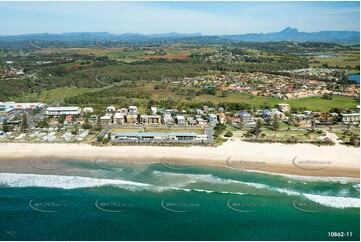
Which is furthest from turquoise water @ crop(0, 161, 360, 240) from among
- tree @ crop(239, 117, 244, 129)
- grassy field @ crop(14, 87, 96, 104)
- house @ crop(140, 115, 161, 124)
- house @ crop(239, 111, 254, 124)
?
grassy field @ crop(14, 87, 96, 104)

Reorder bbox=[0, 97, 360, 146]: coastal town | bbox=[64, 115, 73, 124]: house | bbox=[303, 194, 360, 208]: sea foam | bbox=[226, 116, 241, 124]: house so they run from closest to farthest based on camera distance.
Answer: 1. bbox=[303, 194, 360, 208]: sea foam
2. bbox=[0, 97, 360, 146]: coastal town
3. bbox=[226, 116, 241, 124]: house
4. bbox=[64, 115, 73, 124]: house

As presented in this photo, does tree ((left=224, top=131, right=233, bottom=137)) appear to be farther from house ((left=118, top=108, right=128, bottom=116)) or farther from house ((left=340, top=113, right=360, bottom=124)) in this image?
house ((left=340, top=113, right=360, bottom=124))

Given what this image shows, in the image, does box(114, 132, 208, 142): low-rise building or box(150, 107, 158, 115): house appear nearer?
box(114, 132, 208, 142): low-rise building

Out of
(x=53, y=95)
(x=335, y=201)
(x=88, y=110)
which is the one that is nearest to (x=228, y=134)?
(x=335, y=201)

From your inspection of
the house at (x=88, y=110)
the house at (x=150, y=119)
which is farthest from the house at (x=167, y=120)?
the house at (x=88, y=110)

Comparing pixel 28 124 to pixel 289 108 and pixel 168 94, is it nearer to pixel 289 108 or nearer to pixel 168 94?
pixel 168 94

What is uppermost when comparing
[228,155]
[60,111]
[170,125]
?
[60,111]

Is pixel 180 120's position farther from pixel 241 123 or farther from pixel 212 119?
pixel 241 123
